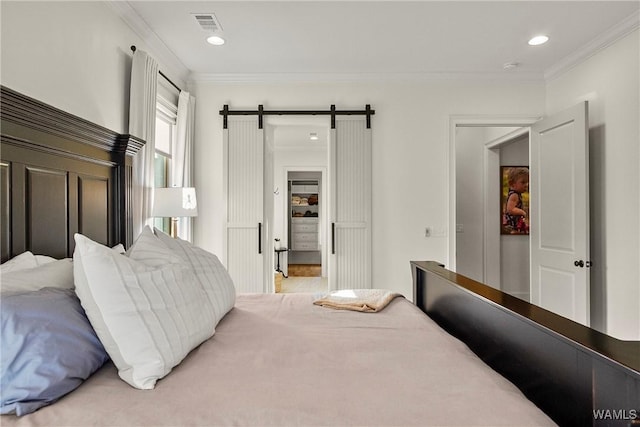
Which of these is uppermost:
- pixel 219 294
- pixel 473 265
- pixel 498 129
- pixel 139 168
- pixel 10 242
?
pixel 498 129

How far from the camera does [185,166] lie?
3576mm

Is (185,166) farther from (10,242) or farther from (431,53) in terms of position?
(431,53)

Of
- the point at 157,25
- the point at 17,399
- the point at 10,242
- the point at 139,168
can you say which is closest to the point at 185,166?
the point at 139,168

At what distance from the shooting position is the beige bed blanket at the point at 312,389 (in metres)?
0.89

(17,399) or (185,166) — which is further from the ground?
(185,166)

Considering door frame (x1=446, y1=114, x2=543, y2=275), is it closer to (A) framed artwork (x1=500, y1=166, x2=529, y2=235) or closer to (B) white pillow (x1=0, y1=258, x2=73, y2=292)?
(A) framed artwork (x1=500, y1=166, x2=529, y2=235)

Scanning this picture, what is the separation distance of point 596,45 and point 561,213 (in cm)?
140

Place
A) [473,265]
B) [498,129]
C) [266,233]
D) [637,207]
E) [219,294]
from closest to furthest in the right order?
[219,294] < [637,207] < [266,233] < [498,129] < [473,265]

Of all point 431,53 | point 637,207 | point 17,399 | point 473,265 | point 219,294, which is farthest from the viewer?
point 473,265

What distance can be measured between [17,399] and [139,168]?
1.89 metres

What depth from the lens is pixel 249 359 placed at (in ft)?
4.17

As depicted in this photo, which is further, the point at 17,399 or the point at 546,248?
the point at 546,248

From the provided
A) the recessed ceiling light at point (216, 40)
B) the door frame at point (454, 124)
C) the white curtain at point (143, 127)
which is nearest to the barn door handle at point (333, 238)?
the door frame at point (454, 124)

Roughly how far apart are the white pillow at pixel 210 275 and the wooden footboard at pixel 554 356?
1070 mm
